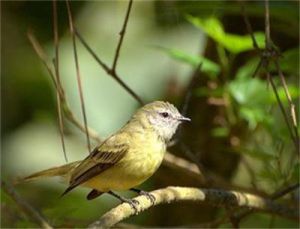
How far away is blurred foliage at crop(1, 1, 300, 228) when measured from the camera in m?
4.66

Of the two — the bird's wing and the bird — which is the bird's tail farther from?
the bird's wing

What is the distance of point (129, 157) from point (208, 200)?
32.6 inches

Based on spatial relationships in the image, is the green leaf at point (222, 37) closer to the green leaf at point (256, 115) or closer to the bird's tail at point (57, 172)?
the green leaf at point (256, 115)

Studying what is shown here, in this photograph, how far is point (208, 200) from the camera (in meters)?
3.89

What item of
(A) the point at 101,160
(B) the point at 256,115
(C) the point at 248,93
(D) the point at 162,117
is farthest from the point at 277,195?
(A) the point at 101,160

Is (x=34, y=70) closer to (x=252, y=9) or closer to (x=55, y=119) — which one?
(x=55, y=119)

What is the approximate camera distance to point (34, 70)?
697 centimetres

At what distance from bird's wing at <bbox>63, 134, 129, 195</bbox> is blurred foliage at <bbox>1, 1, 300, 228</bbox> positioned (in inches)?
8.7

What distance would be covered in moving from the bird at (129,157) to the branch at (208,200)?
1.45ft

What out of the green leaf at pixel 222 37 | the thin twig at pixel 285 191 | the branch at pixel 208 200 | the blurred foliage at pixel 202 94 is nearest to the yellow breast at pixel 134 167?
the blurred foliage at pixel 202 94

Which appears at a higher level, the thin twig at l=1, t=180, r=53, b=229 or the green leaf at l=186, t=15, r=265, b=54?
the green leaf at l=186, t=15, r=265, b=54

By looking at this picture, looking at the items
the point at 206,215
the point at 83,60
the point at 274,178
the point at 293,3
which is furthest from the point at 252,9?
the point at 83,60

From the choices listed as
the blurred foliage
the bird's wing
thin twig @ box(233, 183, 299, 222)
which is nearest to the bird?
the bird's wing

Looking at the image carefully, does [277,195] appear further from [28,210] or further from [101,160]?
[28,210]
